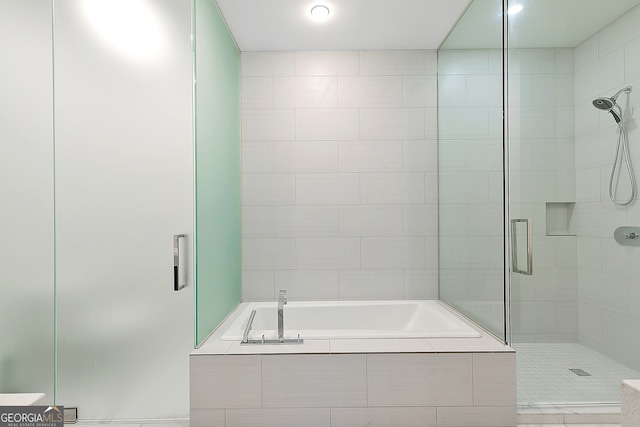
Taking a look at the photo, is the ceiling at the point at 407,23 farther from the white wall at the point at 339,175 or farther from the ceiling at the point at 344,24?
the white wall at the point at 339,175

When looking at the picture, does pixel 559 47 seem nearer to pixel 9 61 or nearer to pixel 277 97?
pixel 277 97

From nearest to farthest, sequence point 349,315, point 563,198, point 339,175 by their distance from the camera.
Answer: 1. point 563,198
2. point 349,315
3. point 339,175

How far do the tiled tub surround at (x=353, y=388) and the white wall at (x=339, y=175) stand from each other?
1.11 m

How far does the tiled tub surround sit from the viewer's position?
1981 mm

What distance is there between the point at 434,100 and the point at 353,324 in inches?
69.5

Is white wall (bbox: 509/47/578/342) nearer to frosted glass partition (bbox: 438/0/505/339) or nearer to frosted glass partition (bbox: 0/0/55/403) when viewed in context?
frosted glass partition (bbox: 438/0/505/339)

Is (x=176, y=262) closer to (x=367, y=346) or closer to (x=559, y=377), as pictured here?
(x=367, y=346)

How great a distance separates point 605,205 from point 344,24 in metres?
1.87

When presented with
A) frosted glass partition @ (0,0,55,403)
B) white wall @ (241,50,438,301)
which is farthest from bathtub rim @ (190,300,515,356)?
white wall @ (241,50,438,301)

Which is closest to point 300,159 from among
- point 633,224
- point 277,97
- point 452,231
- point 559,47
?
point 277,97

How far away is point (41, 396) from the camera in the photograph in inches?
45.3

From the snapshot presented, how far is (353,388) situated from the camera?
6.55 ft

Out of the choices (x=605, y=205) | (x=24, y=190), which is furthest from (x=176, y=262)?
(x=605, y=205)

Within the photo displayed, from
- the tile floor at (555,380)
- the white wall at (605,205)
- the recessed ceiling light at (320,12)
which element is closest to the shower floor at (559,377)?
the tile floor at (555,380)
